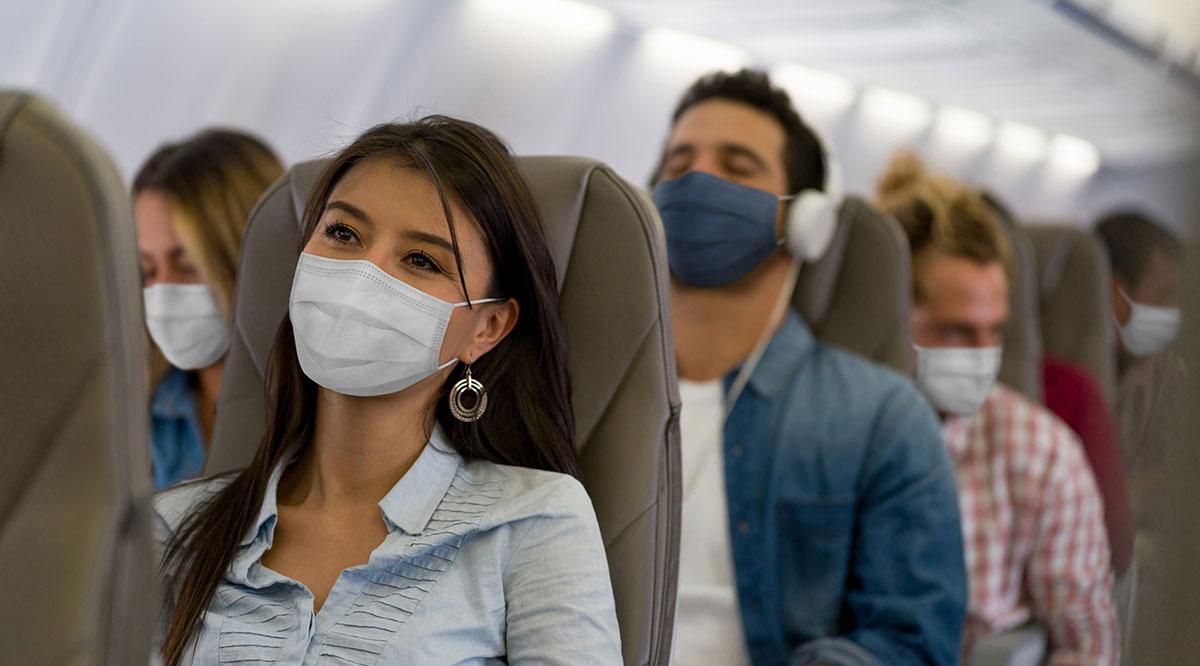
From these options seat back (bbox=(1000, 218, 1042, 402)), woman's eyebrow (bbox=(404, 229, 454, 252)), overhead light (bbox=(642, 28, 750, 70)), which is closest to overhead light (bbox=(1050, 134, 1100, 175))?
overhead light (bbox=(642, 28, 750, 70))

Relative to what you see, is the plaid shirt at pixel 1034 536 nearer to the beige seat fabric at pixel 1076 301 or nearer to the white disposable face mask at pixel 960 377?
the white disposable face mask at pixel 960 377

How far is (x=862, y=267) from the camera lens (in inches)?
110

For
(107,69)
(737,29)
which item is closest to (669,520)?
(107,69)

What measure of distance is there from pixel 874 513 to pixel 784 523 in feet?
0.55

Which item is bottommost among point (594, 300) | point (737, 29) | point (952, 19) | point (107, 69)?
point (107, 69)

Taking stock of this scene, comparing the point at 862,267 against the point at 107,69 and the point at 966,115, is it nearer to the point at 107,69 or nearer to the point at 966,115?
the point at 107,69

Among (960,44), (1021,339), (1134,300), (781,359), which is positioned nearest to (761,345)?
(781,359)

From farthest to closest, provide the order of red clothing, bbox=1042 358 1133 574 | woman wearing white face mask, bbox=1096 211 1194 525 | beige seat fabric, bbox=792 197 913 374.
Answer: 1. woman wearing white face mask, bbox=1096 211 1194 525
2. red clothing, bbox=1042 358 1133 574
3. beige seat fabric, bbox=792 197 913 374

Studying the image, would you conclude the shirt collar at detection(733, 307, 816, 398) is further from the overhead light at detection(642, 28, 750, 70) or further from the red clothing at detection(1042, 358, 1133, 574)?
the overhead light at detection(642, 28, 750, 70)

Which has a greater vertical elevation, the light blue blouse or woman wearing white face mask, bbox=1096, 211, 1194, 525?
woman wearing white face mask, bbox=1096, 211, 1194, 525

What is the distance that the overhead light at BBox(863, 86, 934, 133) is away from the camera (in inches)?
502

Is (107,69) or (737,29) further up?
(737,29)

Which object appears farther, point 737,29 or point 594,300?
point 737,29

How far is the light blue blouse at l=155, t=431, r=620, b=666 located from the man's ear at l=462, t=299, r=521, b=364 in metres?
0.19
